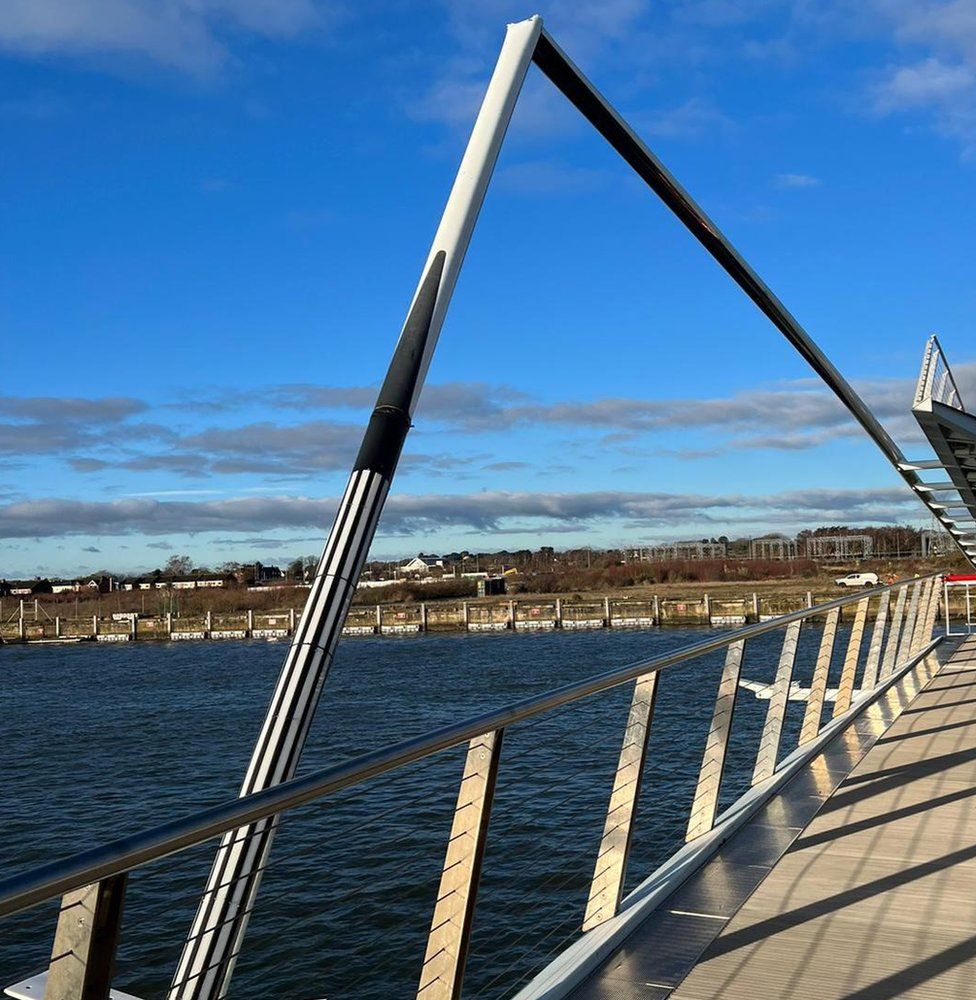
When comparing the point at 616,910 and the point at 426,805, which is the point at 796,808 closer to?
the point at 616,910

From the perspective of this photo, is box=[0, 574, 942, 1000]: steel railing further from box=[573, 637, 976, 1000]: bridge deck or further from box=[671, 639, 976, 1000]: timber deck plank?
box=[671, 639, 976, 1000]: timber deck plank

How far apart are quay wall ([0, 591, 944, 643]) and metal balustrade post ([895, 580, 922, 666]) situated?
5237 cm

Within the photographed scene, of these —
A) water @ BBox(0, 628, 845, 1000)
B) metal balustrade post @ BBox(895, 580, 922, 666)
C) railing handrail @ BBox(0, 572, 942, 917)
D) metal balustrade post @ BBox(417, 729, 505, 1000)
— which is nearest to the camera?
railing handrail @ BBox(0, 572, 942, 917)

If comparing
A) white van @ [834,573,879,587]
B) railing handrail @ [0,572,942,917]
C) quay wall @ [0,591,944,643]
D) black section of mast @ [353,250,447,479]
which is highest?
black section of mast @ [353,250,447,479]

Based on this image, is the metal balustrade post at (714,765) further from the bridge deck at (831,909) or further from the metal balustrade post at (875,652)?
the metal balustrade post at (875,652)

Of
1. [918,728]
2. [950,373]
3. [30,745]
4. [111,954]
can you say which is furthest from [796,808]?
[30,745]

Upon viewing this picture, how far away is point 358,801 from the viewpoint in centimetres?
1434

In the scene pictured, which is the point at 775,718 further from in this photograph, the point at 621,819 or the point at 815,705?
the point at 621,819

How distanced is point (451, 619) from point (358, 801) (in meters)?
65.0

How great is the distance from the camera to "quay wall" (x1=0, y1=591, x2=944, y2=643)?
235ft

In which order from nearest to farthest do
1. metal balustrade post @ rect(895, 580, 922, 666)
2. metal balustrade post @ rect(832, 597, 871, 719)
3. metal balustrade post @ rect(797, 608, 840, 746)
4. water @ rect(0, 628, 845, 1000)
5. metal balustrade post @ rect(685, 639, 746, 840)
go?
1. metal balustrade post @ rect(685, 639, 746, 840)
2. metal balustrade post @ rect(797, 608, 840, 746)
3. metal balustrade post @ rect(832, 597, 871, 719)
4. water @ rect(0, 628, 845, 1000)
5. metal balustrade post @ rect(895, 580, 922, 666)

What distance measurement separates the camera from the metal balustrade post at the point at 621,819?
3.50m

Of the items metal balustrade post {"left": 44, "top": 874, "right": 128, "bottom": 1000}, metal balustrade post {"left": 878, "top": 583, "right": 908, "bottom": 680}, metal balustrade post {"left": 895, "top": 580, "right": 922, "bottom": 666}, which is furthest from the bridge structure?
metal balustrade post {"left": 895, "top": 580, "right": 922, "bottom": 666}

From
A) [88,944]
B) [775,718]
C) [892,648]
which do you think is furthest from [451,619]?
[88,944]
